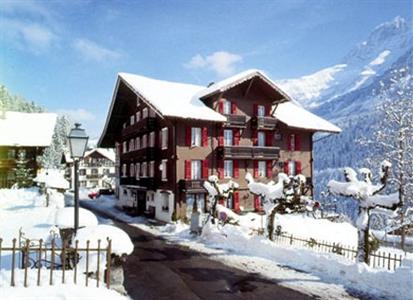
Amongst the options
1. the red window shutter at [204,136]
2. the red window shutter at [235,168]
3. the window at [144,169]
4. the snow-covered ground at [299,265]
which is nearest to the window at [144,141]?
the window at [144,169]

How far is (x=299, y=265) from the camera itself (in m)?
14.7

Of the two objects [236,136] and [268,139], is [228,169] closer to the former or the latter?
[236,136]

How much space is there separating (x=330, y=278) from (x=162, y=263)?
667 centimetres

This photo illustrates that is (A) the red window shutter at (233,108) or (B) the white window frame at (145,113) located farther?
(B) the white window frame at (145,113)

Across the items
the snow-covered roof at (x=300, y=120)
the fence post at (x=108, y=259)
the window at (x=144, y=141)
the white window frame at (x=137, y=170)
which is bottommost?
the fence post at (x=108, y=259)

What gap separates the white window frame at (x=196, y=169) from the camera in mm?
30109

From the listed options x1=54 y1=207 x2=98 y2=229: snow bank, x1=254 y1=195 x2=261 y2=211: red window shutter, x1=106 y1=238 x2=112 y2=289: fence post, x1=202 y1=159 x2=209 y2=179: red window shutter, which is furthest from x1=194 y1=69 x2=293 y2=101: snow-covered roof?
x1=106 y1=238 x2=112 y2=289: fence post

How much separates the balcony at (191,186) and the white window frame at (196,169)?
1132 mm

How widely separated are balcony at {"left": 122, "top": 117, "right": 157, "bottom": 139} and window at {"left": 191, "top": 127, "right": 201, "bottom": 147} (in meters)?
3.87

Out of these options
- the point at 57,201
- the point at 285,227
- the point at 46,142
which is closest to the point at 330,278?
the point at 285,227

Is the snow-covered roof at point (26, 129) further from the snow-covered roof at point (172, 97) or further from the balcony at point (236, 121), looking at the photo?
the balcony at point (236, 121)

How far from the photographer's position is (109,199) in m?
48.0

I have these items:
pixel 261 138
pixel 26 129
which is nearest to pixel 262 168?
pixel 261 138

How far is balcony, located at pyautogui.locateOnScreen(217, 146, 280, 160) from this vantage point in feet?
102
